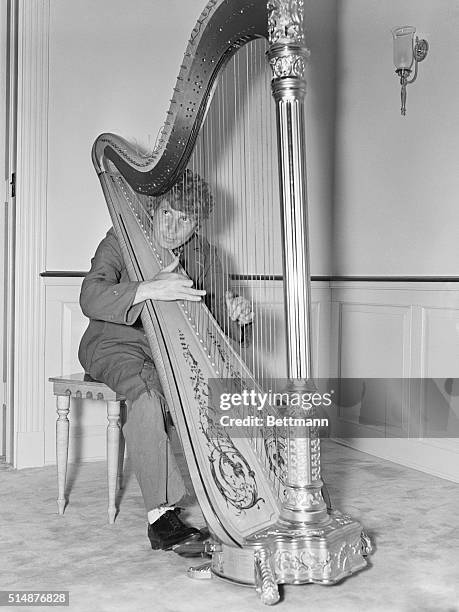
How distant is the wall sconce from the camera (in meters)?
3.39

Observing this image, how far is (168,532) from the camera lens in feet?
7.53

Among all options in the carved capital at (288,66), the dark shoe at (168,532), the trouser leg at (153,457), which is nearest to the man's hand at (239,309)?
the trouser leg at (153,457)

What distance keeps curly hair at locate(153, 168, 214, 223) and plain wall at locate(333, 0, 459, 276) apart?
119 centimetres

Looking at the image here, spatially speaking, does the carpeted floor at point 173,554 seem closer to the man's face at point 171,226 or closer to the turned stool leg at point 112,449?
the turned stool leg at point 112,449

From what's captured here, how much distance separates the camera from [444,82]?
3.30 m

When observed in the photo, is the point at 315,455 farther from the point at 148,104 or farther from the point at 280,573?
the point at 148,104

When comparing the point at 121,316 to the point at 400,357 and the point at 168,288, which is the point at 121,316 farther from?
the point at 400,357

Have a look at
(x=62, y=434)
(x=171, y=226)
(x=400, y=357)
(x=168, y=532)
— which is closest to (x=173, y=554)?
(x=168, y=532)

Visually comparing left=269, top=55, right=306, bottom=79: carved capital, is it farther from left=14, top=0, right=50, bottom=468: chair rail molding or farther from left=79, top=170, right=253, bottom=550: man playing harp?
left=14, top=0, right=50, bottom=468: chair rail molding

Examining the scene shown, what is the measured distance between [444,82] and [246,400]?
1.83 m

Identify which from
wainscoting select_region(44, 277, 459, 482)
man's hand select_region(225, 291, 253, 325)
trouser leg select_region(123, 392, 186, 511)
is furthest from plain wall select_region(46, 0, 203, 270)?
trouser leg select_region(123, 392, 186, 511)

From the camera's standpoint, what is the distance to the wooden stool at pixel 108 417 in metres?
2.62

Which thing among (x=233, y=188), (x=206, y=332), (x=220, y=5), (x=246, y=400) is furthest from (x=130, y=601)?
(x=233, y=188)

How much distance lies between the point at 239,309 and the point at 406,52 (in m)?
1.55
